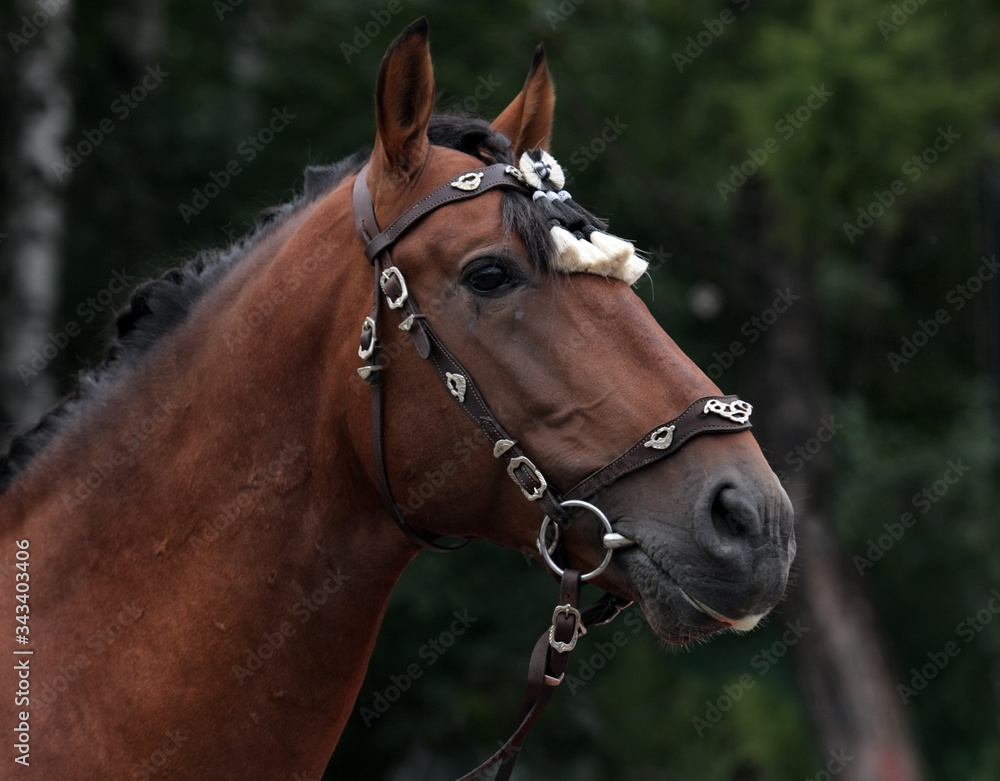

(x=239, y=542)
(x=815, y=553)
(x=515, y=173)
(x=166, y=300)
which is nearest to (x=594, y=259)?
(x=515, y=173)

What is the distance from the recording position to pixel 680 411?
241cm

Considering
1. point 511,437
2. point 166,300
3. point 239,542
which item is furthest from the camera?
point 166,300

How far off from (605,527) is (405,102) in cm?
120

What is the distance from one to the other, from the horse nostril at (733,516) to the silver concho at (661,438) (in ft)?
0.53

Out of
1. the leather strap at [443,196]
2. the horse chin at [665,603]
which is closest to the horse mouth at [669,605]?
the horse chin at [665,603]

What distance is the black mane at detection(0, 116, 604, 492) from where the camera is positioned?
114 inches

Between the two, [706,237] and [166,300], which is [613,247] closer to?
[166,300]

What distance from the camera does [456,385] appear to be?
2.55m

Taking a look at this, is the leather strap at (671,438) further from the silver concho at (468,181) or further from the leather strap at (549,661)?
the silver concho at (468,181)

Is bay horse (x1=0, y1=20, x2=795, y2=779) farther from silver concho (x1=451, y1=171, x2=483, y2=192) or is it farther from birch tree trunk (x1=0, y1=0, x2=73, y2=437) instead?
birch tree trunk (x1=0, y1=0, x2=73, y2=437)

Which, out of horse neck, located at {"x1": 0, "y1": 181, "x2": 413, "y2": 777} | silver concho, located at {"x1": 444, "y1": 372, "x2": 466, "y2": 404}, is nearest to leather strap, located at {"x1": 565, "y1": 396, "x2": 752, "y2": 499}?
silver concho, located at {"x1": 444, "y1": 372, "x2": 466, "y2": 404}

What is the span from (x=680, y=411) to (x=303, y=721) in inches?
47.8

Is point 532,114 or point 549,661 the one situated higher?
point 532,114

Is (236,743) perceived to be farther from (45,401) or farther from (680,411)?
(45,401)
